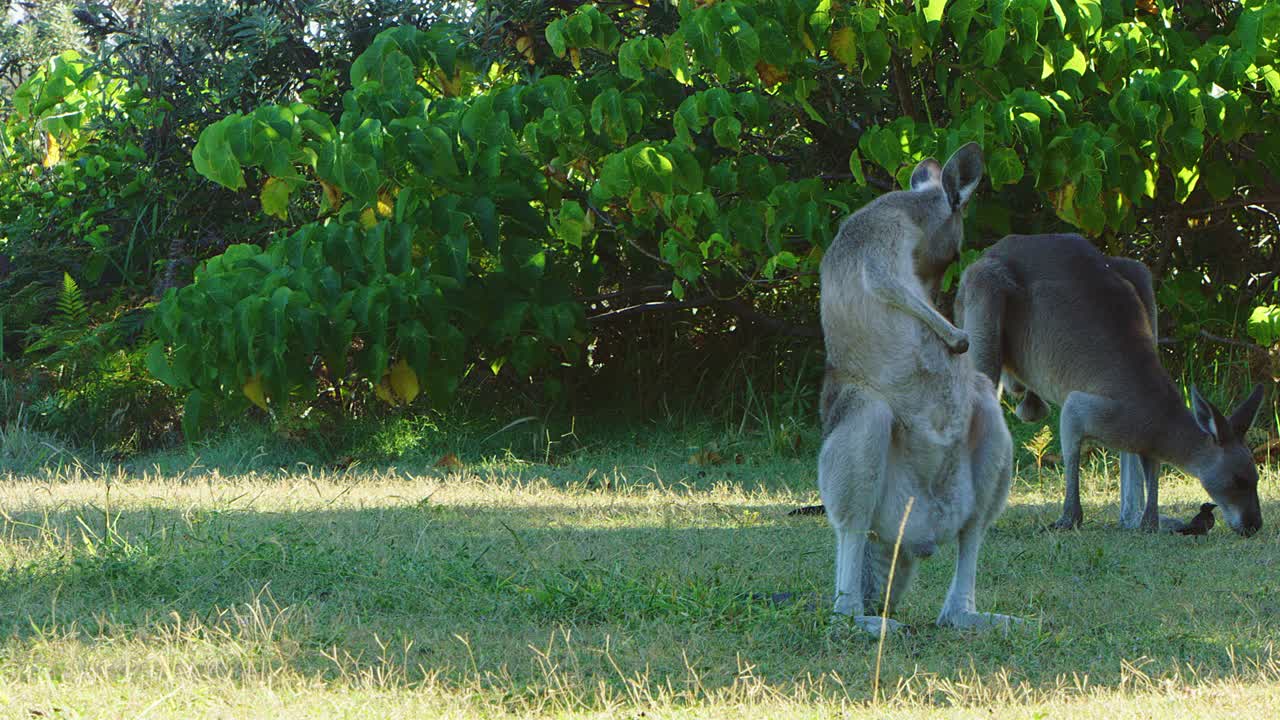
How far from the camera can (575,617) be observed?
4094 millimetres

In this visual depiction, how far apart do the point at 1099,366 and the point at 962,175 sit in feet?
7.03

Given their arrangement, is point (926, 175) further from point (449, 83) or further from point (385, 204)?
point (449, 83)

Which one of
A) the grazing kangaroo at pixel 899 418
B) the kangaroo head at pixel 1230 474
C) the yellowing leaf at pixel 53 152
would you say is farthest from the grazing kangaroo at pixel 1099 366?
the yellowing leaf at pixel 53 152

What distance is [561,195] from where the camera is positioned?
26.0 feet

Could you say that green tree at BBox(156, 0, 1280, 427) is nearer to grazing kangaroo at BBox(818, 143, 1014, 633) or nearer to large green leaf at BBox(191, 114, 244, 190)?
large green leaf at BBox(191, 114, 244, 190)

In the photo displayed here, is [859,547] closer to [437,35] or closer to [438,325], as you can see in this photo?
[438,325]

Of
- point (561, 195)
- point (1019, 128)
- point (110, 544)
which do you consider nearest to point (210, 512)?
point (110, 544)

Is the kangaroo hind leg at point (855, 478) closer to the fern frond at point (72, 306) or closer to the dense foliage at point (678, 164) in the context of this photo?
the dense foliage at point (678, 164)

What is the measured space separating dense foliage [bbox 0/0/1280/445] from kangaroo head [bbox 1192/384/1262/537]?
1156 mm

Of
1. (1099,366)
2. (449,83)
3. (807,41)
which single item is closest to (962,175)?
(1099,366)

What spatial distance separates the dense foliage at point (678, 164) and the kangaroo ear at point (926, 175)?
200 cm

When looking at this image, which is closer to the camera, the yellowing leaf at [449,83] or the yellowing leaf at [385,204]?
the yellowing leaf at [385,204]

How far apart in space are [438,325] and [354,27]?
326 centimetres

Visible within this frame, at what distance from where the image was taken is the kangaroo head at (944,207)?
13.1 ft
